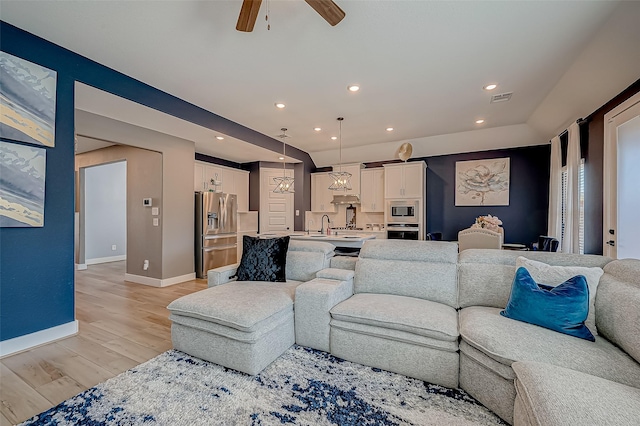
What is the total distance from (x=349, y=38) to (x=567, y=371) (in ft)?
8.93

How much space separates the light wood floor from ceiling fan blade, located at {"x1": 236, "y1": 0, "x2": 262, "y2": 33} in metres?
2.70

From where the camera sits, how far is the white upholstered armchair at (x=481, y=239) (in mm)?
3459

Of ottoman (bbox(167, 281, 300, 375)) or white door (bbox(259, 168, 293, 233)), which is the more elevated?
white door (bbox(259, 168, 293, 233))

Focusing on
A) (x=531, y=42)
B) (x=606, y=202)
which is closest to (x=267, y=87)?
(x=531, y=42)

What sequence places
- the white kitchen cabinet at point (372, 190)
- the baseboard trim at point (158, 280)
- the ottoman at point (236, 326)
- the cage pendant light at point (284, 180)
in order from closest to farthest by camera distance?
the ottoman at point (236, 326), the baseboard trim at point (158, 280), the cage pendant light at point (284, 180), the white kitchen cabinet at point (372, 190)

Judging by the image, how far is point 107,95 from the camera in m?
2.94

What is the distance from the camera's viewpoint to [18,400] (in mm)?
1762

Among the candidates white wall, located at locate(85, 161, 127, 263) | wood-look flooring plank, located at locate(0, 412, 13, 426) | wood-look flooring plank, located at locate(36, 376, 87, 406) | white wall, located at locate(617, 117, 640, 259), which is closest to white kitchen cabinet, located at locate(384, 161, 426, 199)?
white wall, located at locate(617, 117, 640, 259)

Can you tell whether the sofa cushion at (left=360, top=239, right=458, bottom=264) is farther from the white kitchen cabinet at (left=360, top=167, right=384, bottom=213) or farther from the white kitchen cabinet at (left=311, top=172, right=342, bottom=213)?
the white kitchen cabinet at (left=311, top=172, right=342, bottom=213)

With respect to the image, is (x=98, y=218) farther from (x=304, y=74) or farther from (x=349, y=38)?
(x=349, y=38)

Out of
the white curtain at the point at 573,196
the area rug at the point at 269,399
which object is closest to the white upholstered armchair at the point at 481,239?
the white curtain at the point at 573,196

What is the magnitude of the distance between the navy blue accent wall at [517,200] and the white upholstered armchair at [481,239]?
219cm

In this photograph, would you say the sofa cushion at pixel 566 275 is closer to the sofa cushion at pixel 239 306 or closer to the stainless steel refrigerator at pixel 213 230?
the sofa cushion at pixel 239 306

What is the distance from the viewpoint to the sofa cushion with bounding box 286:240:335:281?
2.90 metres
